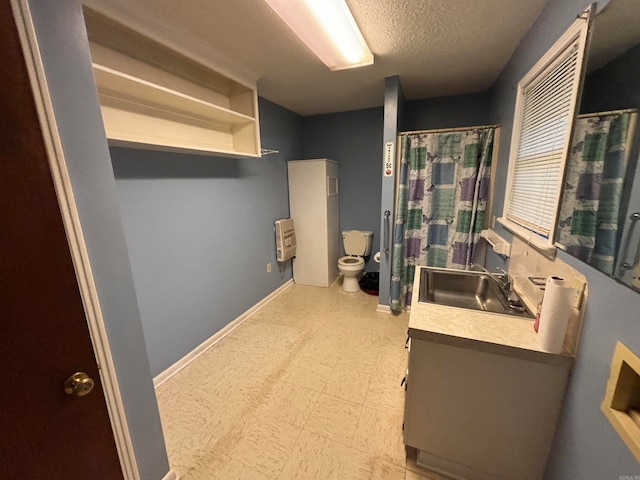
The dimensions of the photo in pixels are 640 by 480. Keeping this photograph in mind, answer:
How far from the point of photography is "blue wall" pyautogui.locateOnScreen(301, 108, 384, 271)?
346 centimetres

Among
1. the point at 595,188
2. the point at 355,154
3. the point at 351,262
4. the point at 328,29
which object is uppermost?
the point at 328,29

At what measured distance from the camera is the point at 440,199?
255 cm

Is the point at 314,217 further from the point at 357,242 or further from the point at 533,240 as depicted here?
the point at 533,240

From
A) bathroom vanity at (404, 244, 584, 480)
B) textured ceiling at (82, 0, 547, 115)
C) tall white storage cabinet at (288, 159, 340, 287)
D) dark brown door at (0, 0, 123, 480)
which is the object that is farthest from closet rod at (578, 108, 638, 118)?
tall white storage cabinet at (288, 159, 340, 287)

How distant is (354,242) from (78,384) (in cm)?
318

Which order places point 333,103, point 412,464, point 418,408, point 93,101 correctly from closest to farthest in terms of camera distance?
point 93,101 → point 418,408 → point 412,464 → point 333,103

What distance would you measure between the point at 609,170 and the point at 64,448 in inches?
73.9

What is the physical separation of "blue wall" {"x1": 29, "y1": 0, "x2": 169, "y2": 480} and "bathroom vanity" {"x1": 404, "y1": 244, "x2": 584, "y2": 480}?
→ 4.02 feet

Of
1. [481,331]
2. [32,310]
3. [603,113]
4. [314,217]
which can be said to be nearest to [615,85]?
[603,113]

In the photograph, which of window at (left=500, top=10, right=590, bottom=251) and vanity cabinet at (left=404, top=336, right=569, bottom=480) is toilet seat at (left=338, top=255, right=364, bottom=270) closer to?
window at (left=500, top=10, right=590, bottom=251)

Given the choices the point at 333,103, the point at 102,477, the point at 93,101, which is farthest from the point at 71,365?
the point at 333,103

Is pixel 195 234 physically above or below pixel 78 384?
above

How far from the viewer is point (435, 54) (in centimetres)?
202

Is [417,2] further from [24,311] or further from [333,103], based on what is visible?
[24,311]
